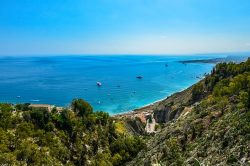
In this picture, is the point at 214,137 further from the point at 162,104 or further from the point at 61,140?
the point at 162,104

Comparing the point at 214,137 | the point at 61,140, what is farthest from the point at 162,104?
the point at 214,137

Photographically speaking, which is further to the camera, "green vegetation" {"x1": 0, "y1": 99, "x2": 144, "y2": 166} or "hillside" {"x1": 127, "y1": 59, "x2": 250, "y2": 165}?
"green vegetation" {"x1": 0, "y1": 99, "x2": 144, "y2": 166}

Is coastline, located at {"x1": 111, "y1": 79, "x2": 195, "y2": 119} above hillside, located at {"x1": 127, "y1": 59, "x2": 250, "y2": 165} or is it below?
below

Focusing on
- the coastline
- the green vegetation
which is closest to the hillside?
the green vegetation

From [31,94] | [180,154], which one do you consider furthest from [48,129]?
[31,94]

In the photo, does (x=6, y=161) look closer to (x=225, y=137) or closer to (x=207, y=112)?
(x=225, y=137)

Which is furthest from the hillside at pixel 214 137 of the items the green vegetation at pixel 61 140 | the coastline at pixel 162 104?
the coastline at pixel 162 104

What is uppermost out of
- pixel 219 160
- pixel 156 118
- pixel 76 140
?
pixel 219 160

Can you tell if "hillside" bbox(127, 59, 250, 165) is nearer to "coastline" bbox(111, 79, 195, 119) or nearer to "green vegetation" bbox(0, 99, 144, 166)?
"green vegetation" bbox(0, 99, 144, 166)

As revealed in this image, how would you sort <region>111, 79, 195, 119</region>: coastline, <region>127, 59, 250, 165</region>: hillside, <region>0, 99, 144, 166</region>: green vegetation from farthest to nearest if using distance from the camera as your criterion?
<region>111, 79, 195, 119</region>: coastline
<region>0, 99, 144, 166</region>: green vegetation
<region>127, 59, 250, 165</region>: hillside
